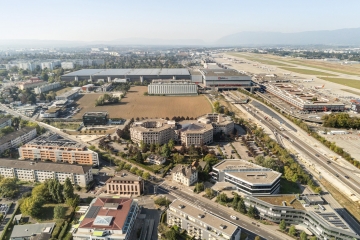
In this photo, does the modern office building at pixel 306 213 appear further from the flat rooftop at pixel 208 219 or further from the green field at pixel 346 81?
the green field at pixel 346 81

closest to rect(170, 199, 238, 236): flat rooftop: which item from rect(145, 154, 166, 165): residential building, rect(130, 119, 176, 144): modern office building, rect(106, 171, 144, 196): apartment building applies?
rect(106, 171, 144, 196): apartment building

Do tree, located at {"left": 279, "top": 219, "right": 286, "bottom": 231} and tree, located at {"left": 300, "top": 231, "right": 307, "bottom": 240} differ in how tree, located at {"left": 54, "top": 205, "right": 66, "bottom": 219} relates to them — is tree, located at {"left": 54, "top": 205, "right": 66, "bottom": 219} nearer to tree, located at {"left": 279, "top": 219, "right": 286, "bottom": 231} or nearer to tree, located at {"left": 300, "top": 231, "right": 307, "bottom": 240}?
tree, located at {"left": 279, "top": 219, "right": 286, "bottom": 231}

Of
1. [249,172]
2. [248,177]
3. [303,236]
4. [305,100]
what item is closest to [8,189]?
[248,177]

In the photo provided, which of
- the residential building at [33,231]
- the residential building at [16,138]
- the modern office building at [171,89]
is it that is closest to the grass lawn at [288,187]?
the residential building at [33,231]

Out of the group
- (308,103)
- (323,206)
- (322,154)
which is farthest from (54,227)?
(308,103)

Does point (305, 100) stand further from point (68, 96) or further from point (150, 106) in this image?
point (68, 96)

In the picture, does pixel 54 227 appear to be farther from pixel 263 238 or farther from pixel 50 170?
pixel 263 238
